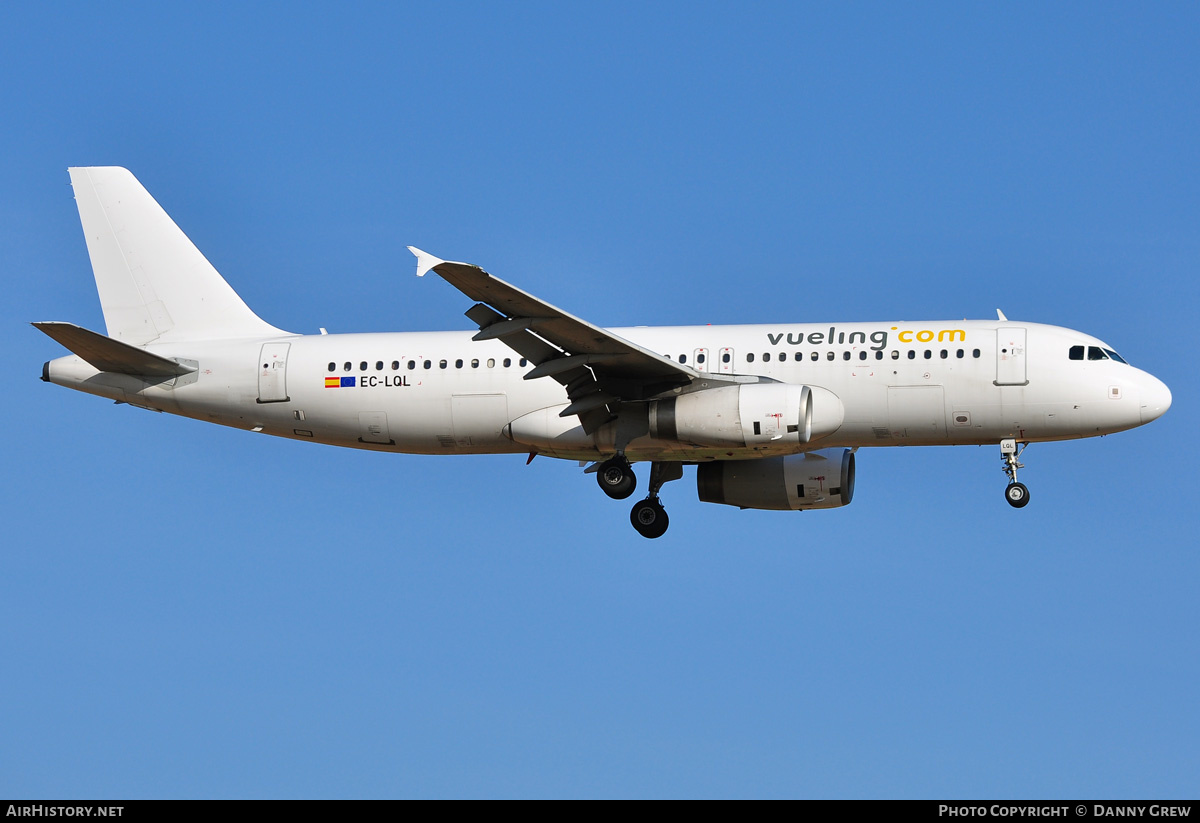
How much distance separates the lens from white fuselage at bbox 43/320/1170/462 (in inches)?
1320

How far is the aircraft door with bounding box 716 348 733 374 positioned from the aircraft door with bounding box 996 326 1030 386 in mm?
5816

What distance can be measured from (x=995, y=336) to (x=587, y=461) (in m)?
9.82

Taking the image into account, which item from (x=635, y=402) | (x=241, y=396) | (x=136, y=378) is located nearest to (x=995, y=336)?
(x=635, y=402)

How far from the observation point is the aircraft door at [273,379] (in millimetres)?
36531

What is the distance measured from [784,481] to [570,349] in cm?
770

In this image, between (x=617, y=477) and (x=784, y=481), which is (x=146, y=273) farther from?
(x=784, y=481)

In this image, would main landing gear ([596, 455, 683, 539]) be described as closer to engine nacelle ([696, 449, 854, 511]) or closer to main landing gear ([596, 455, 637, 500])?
main landing gear ([596, 455, 637, 500])

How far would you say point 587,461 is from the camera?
3669cm

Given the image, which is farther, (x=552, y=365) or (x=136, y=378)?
(x=136, y=378)

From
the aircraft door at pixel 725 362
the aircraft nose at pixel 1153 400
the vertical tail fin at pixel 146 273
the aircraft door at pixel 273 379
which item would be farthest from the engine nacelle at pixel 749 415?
the vertical tail fin at pixel 146 273
